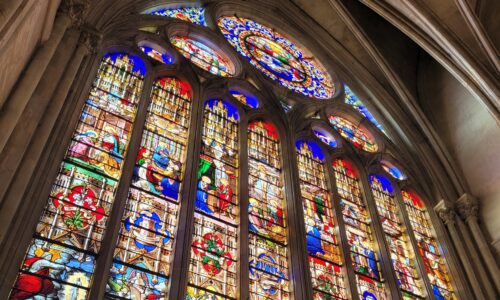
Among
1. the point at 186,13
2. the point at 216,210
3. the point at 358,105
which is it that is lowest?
the point at 216,210

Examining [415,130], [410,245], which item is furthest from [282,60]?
[410,245]

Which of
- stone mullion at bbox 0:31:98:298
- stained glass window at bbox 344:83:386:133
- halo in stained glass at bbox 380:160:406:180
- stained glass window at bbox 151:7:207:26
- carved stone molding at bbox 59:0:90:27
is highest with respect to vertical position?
stained glass window at bbox 151:7:207:26

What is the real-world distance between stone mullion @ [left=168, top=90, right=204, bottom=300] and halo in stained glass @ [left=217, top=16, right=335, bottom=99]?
8.55 feet

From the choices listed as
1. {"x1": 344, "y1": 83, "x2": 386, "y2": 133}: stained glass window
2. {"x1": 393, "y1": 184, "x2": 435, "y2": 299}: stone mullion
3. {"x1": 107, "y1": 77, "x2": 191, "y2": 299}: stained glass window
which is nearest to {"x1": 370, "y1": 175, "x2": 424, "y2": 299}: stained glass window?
{"x1": 393, "y1": 184, "x2": 435, "y2": 299}: stone mullion

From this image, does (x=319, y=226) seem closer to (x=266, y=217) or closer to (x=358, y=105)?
(x=266, y=217)

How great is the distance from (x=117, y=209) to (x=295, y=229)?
2700 mm

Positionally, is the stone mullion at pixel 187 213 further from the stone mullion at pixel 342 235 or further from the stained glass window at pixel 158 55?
the stone mullion at pixel 342 235

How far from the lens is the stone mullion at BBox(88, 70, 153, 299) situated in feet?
19.8

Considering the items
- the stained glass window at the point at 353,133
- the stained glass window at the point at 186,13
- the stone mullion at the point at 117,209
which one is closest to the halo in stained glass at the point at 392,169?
the stained glass window at the point at 353,133

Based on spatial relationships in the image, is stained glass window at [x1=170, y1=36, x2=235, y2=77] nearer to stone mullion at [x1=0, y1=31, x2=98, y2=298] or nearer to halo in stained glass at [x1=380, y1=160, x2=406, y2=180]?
stone mullion at [x1=0, y1=31, x2=98, y2=298]

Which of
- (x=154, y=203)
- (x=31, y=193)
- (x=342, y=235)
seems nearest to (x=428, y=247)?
(x=342, y=235)

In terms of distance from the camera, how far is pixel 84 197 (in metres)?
6.74

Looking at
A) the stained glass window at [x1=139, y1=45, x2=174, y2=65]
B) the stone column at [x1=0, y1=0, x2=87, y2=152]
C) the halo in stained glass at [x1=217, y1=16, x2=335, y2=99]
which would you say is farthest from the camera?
the halo in stained glass at [x1=217, y1=16, x2=335, y2=99]

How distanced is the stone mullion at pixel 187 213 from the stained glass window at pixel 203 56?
124cm
